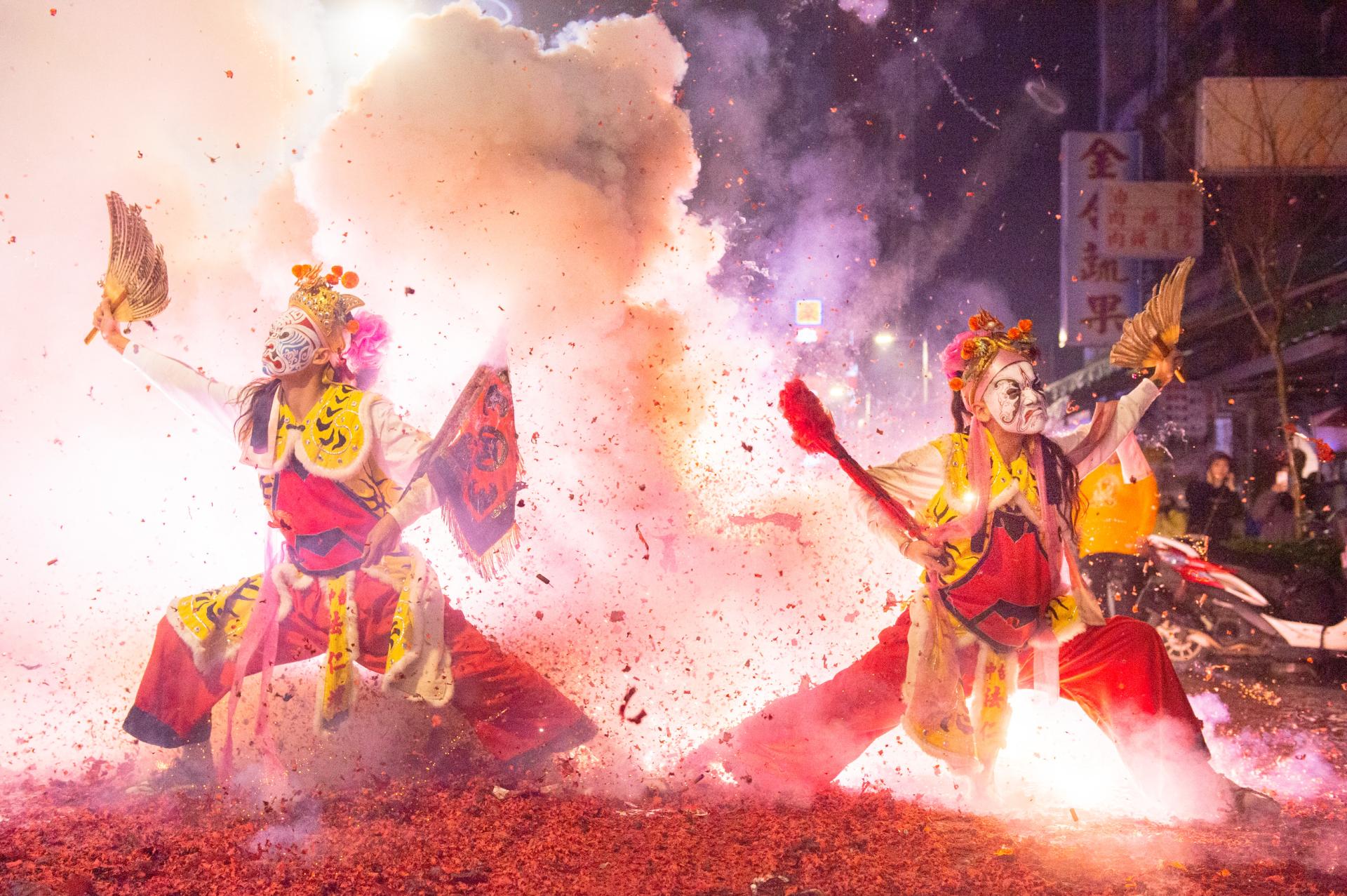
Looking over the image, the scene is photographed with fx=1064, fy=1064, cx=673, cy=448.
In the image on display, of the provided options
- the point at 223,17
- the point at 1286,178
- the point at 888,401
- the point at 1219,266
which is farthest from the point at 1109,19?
the point at 223,17

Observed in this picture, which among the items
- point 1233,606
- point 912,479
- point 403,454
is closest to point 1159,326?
point 912,479

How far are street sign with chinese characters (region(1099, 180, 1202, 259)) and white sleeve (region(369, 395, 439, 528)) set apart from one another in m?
9.39

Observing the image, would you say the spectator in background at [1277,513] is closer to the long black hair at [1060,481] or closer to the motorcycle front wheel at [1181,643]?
the motorcycle front wheel at [1181,643]

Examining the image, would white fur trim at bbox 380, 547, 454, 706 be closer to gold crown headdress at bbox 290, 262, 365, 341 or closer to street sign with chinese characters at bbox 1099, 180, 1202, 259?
gold crown headdress at bbox 290, 262, 365, 341

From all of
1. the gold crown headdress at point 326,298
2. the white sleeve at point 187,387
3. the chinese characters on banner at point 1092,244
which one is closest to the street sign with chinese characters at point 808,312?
the gold crown headdress at point 326,298

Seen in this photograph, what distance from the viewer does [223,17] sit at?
19.2ft

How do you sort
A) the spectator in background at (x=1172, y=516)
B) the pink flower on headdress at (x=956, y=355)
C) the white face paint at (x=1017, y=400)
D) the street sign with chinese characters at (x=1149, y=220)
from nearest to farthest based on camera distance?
the white face paint at (x=1017, y=400), the pink flower on headdress at (x=956, y=355), the spectator in background at (x=1172, y=516), the street sign with chinese characters at (x=1149, y=220)

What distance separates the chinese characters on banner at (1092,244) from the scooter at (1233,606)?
5.69 m

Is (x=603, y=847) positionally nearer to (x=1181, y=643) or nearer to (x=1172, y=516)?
(x=1181, y=643)

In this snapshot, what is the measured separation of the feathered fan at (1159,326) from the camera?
189 inches

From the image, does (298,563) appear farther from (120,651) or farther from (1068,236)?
(1068,236)

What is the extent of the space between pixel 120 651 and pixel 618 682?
8.96 ft

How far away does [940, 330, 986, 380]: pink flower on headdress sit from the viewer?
4.80m

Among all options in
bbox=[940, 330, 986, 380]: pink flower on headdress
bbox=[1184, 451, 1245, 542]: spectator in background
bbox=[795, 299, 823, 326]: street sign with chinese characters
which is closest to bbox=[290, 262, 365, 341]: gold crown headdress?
bbox=[795, 299, 823, 326]: street sign with chinese characters
